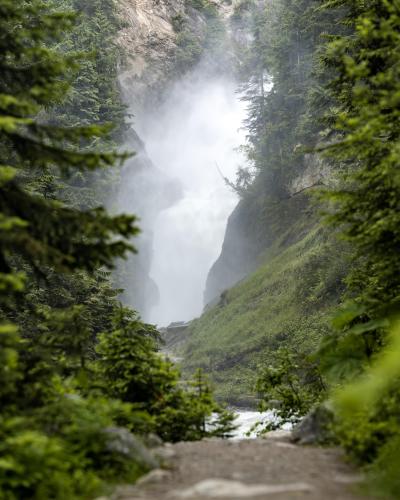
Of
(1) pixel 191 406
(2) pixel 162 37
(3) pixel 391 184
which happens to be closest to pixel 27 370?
(1) pixel 191 406

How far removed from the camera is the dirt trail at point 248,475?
445 centimetres

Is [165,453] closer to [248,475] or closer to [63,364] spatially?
[248,475]

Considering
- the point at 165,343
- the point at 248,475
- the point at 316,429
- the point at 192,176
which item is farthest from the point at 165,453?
the point at 192,176

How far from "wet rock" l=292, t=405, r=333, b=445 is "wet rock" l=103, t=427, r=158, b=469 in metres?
2.29

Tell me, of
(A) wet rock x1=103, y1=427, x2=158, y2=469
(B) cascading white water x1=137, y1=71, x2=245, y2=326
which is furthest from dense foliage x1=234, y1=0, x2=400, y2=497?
(B) cascading white water x1=137, y1=71, x2=245, y2=326

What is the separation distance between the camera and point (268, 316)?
31750mm

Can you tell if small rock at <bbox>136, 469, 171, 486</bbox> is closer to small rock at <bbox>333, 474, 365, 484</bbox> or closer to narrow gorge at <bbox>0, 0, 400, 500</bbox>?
narrow gorge at <bbox>0, 0, 400, 500</bbox>

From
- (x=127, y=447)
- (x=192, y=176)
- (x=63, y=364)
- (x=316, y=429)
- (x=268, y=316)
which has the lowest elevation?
(x=127, y=447)

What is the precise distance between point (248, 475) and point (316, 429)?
218cm

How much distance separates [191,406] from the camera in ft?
24.9

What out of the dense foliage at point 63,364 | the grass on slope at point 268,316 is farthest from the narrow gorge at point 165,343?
the grass on slope at point 268,316

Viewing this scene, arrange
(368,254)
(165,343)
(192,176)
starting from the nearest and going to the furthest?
1. (368,254)
2. (165,343)
3. (192,176)

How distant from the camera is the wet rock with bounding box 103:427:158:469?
5324mm

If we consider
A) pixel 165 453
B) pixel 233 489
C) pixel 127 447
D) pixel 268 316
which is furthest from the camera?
pixel 268 316
